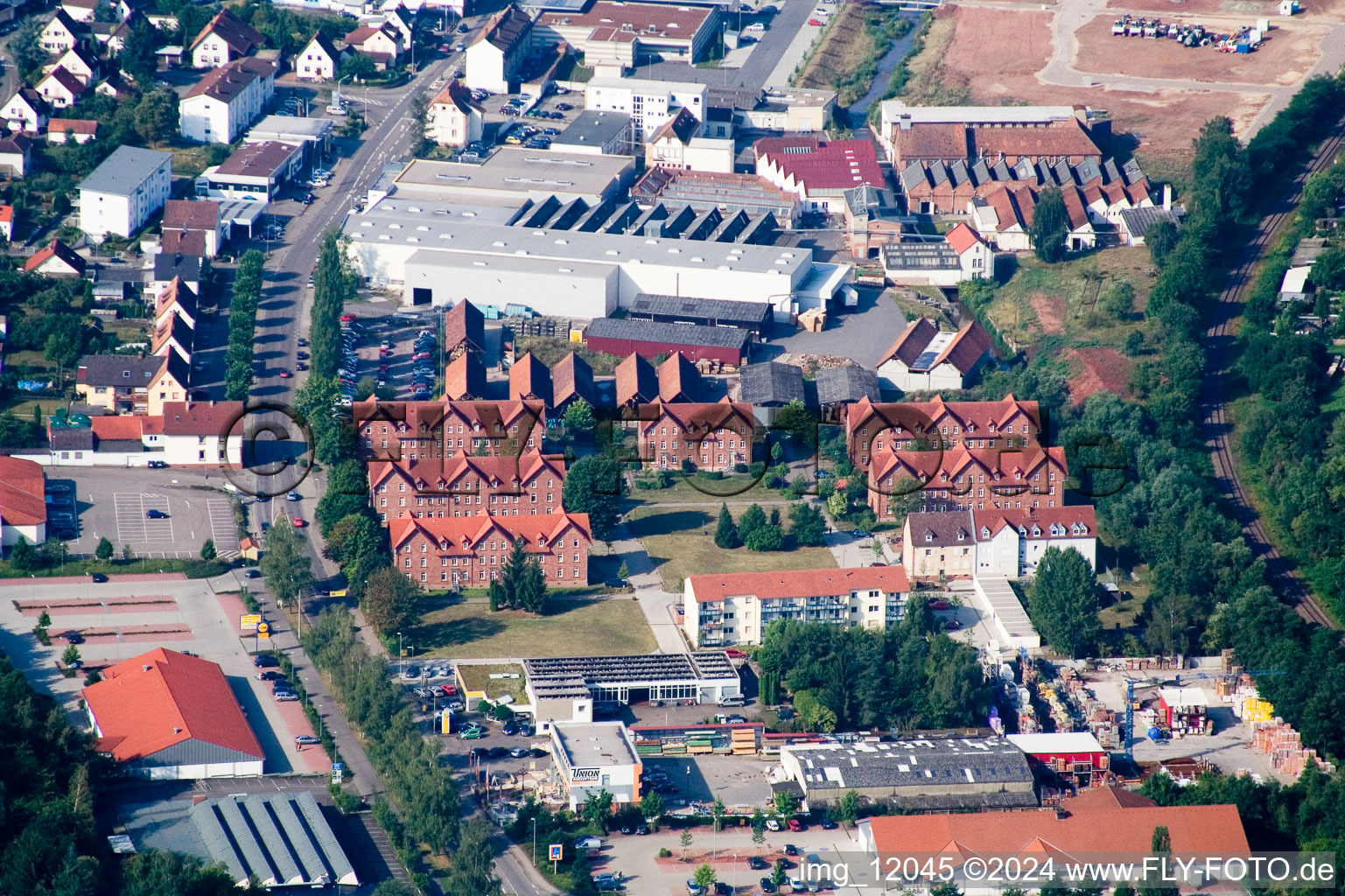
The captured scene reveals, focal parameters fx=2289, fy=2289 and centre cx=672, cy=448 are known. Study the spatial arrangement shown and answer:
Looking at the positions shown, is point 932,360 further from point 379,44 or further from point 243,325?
point 379,44

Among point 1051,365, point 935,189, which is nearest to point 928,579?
point 1051,365

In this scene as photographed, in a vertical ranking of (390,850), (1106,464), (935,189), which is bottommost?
(390,850)

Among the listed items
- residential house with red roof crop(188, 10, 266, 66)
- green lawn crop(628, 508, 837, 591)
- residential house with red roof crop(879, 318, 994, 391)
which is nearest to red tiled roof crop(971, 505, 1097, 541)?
green lawn crop(628, 508, 837, 591)

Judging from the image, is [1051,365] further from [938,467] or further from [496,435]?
[496,435]

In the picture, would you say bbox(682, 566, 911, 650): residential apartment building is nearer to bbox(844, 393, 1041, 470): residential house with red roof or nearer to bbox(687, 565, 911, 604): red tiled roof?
bbox(687, 565, 911, 604): red tiled roof

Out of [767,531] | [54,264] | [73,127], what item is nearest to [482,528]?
[767,531]

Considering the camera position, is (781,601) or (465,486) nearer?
(781,601)
